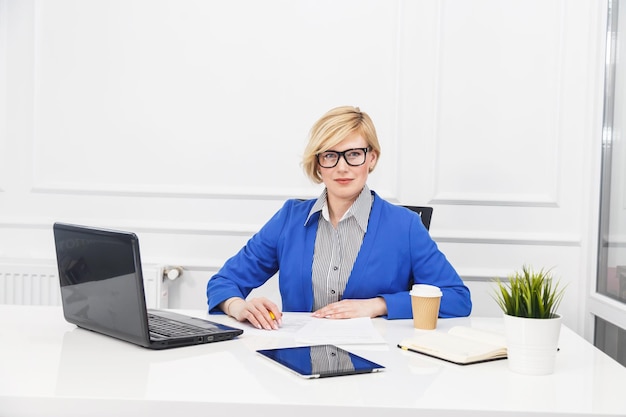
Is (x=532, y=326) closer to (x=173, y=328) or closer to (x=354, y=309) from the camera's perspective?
(x=354, y=309)

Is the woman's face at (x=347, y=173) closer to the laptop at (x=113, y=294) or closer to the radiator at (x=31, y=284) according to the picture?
the laptop at (x=113, y=294)

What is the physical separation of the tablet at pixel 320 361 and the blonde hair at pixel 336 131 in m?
0.79

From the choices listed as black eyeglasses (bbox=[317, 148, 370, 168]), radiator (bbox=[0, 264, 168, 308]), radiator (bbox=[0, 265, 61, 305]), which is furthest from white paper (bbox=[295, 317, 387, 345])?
radiator (bbox=[0, 265, 61, 305])

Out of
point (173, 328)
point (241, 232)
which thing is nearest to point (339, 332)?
point (173, 328)

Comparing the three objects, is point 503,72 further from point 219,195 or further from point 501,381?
point 501,381

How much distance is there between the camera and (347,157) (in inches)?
82.0

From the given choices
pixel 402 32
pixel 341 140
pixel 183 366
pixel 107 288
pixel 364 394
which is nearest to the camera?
pixel 364 394

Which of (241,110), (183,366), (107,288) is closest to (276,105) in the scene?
(241,110)

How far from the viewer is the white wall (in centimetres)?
294

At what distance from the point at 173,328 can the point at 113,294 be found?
17 cm

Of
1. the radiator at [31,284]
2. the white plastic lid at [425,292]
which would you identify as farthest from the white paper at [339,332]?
the radiator at [31,284]

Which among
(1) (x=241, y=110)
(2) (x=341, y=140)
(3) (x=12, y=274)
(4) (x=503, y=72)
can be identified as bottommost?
(3) (x=12, y=274)

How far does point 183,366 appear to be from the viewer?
4.33ft

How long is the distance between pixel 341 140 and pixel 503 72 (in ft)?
4.02
